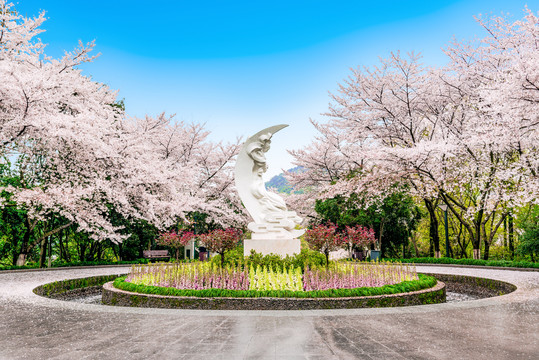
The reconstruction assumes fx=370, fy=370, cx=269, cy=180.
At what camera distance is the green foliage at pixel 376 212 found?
1994 cm

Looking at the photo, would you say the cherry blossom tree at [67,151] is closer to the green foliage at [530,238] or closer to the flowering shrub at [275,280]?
the flowering shrub at [275,280]

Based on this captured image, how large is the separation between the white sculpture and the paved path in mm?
4151

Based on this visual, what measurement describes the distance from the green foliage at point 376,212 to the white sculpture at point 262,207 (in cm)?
908

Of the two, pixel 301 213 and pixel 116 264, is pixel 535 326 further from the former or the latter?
pixel 301 213

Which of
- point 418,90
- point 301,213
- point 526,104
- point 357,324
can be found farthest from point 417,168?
point 357,324

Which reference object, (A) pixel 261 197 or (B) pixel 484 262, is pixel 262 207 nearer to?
(A) pixel 261 197

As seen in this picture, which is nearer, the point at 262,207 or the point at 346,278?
the point at 346,278

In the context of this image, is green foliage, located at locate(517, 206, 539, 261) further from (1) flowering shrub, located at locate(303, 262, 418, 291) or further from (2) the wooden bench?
(2) the wooden bench

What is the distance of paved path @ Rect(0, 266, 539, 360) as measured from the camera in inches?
164

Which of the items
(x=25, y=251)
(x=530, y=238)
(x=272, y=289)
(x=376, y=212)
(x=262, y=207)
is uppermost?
(x=376, y=212)

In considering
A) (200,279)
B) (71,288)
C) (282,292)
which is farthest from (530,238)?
(71,288)

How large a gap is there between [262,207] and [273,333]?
643 cm

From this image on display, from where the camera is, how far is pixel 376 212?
19844 millimetres

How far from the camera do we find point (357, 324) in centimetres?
543
